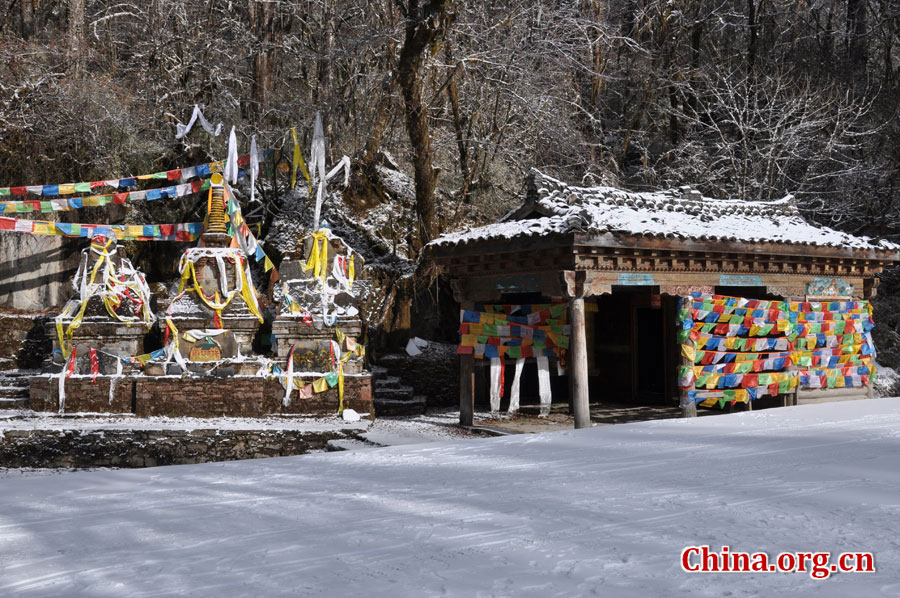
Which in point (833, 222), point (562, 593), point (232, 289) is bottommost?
point (562, 593)

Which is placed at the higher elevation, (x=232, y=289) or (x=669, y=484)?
(x=232, y=289)

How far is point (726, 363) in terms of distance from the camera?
11.0 meters

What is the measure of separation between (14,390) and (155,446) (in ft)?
15.9

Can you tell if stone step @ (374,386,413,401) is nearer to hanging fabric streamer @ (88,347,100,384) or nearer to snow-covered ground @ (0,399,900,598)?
hanging fabric streamer @ (88,347,100,384)

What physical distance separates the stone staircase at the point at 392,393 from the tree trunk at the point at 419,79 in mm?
2815

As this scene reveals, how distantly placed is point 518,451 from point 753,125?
14.4 m

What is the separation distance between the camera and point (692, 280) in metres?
10.6

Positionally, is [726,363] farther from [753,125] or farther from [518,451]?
[753,125]

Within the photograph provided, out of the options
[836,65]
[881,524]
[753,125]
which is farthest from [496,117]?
[881,524]

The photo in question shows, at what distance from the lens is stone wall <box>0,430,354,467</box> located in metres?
11.4

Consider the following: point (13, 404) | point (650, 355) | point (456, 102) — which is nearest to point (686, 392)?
point (650, 355)

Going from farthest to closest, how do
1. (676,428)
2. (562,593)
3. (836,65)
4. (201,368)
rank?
(836,65)
(201,368)
(676,428)
(562,593)

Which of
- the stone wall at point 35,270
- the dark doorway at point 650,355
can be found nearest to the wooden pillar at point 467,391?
the dark doorway at point 650,355

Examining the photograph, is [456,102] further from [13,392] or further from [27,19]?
[27,19]
